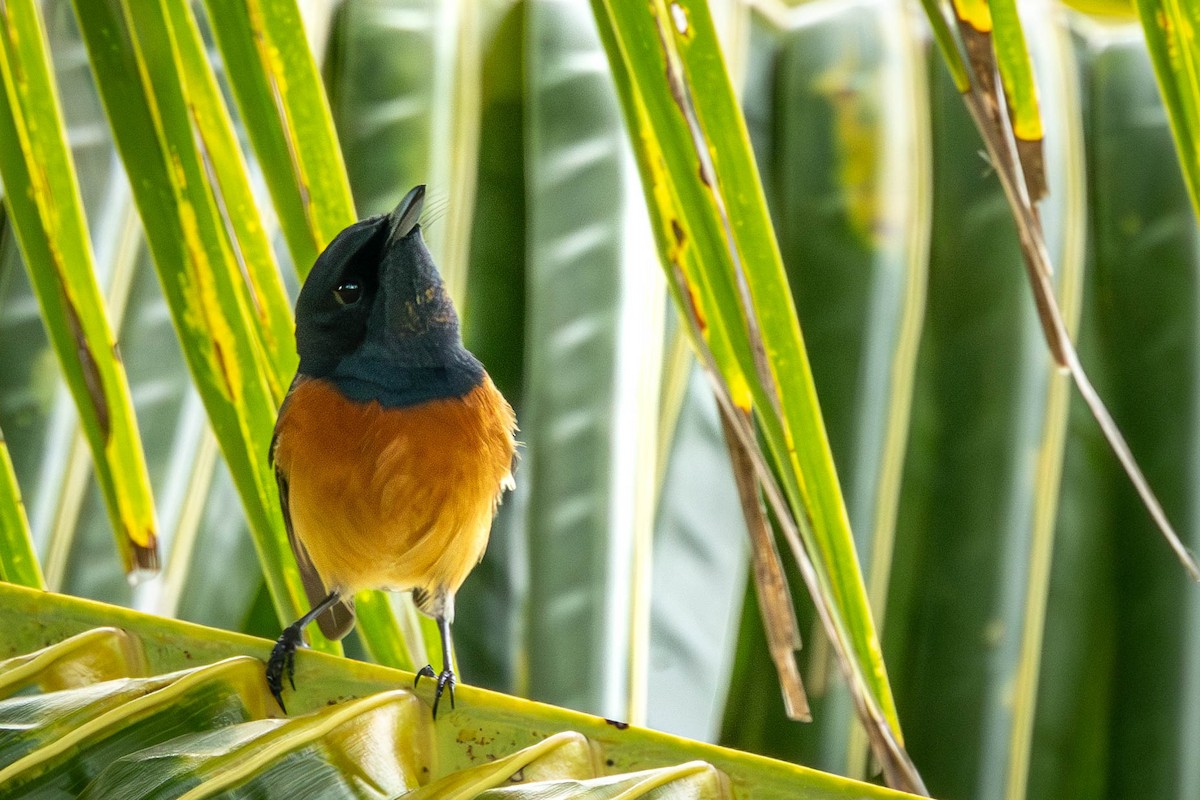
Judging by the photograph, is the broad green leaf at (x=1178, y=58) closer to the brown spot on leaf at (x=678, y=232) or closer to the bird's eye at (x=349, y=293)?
the brown spot on leaf at (x=678, y=232)

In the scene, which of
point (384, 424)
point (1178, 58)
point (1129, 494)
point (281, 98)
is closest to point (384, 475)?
point (384, 424)

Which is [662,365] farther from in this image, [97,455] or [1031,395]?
[97,455]

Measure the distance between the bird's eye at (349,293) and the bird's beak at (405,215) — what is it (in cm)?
6

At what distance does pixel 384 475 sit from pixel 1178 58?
0.76 meters

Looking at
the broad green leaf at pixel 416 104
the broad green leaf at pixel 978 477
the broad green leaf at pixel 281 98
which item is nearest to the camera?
the broad green leaf at pixel 281 98

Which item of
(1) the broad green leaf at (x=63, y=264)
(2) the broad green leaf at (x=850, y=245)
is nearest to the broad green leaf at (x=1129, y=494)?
(2) the broad green leaf at (x=850, y=245)

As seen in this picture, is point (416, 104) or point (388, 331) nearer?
point (388, 331)

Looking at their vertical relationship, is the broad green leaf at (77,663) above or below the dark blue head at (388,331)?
below

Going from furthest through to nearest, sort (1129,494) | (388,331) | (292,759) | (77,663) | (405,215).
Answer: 1. (1129,494)
2. (388,331)
3. (405,215)
4. (77,663)
5. (292,759)

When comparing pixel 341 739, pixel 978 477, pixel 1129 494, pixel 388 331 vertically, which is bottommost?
pixel 1129 494

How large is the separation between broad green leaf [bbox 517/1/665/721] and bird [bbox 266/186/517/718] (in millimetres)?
271

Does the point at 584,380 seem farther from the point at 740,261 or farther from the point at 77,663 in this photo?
the point at 77,663

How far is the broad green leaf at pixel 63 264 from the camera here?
0.83 m

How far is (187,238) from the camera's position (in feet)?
2.74
